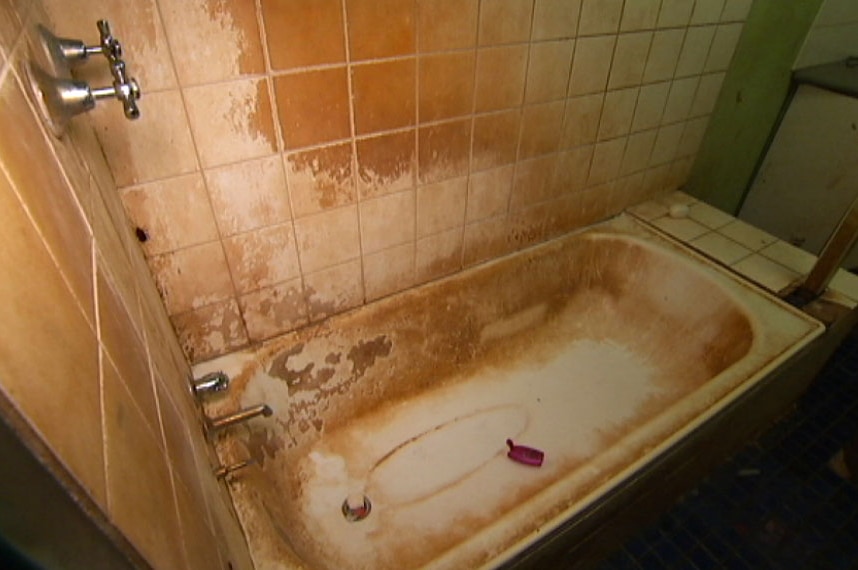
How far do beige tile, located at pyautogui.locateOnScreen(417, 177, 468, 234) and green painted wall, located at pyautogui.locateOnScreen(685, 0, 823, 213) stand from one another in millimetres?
1131

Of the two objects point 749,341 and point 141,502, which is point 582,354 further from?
point 141,502

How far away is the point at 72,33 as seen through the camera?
0.78m

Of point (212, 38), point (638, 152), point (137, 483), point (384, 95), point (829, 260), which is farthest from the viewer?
point (638, 152)

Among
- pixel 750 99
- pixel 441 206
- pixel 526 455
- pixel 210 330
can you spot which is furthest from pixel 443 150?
pixel 750 99

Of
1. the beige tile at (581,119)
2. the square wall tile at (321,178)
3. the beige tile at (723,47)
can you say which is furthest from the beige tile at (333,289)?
the beige tile at (723,47)

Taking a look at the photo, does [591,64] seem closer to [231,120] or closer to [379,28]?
[379,28]

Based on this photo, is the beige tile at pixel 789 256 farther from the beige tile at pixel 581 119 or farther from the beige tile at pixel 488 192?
the beige tile at pixel 488 192

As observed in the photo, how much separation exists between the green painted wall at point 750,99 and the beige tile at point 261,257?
1.64 m

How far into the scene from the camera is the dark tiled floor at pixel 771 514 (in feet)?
4.30

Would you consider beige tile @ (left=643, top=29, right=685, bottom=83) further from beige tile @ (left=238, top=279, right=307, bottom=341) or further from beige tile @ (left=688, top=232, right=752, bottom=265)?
beige tile @ (left=238, top=279, right=307, bottom=341)

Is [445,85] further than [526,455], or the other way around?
[526,455]

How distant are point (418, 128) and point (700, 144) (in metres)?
1.27

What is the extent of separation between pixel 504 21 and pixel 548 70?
0.69 ft

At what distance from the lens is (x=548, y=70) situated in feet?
4.23
